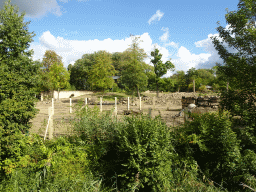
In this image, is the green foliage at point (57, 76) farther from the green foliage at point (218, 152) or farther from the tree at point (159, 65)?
the green foliage at point (218, 152)

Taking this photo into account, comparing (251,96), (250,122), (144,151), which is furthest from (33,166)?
(251,96)

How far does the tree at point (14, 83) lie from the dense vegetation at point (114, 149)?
0.05ft

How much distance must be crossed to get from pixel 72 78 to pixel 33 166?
52113mm

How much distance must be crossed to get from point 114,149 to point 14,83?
282cm

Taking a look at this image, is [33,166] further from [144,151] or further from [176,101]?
[176,101]

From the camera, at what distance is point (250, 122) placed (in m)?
5.17

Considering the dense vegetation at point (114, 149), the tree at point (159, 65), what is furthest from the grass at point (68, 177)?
the tree at point (159, 65)

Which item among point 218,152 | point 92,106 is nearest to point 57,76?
point 92,106

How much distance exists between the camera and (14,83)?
4.50m

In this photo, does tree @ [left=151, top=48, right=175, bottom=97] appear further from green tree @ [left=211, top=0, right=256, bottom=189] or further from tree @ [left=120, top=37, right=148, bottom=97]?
green tree @ [left=211, top=0, right=256, bottom=189]

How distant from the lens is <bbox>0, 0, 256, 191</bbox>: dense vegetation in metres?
3.75

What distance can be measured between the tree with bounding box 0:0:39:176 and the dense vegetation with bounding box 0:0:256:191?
0.6 inches

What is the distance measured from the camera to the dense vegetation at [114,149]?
3.75 m

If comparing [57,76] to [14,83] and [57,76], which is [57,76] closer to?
[57,76]
